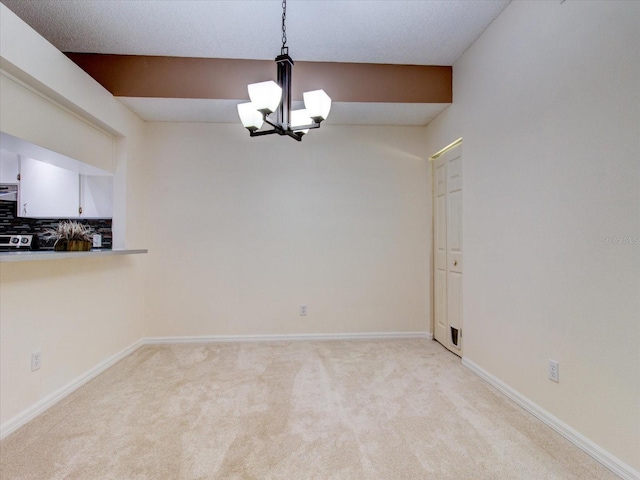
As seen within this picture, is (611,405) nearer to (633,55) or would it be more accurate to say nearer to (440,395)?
(440,395)

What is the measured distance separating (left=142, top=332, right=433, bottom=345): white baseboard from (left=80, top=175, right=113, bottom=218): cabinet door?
1.46 metres

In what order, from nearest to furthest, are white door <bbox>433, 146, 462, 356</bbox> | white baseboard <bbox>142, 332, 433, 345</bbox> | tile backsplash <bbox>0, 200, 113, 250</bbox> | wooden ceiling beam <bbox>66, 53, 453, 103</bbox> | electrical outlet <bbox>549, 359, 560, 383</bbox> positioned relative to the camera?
1. electrical outlet <bbox>549, 359, 560, 383</bbox>
2. wooden ceiling beam <bbox>66, 53, 453, 103</bbox>
3. white door <bbox>433, 146, 462, 356</bbox>
4. tile backsplash <bbox>0, 200, 113, 250</bbox>
5. white baseboard <bbox>142, 332, 433, 345</bbox>

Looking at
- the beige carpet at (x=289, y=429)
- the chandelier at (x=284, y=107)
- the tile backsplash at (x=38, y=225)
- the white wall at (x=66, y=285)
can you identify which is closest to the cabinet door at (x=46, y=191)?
the tile backsplash at (x=38, y=225)

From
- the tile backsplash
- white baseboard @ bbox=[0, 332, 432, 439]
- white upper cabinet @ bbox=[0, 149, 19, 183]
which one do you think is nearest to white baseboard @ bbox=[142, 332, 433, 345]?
white baseboard @ bbox=[0, 332, 432, 439]

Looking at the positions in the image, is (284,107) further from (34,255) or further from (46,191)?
(46,191)

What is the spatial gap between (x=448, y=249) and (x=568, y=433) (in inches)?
75.2

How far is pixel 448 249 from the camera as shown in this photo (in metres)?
3.51

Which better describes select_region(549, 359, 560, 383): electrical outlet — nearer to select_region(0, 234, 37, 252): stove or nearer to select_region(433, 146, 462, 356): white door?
select_region(433, 146, 462, 356): white door

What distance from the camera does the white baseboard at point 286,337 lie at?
148 inches

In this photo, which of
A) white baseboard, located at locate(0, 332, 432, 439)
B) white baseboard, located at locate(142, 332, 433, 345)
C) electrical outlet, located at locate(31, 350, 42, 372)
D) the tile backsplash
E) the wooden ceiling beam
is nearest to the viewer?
electrical outlet, located at locate(31, 350, 42, 372)

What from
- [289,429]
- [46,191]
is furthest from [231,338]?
[46,191]

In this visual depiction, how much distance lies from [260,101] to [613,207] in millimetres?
1901

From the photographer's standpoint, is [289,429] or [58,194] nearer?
[289,429]

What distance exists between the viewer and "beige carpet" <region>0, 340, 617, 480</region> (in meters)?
1.63
